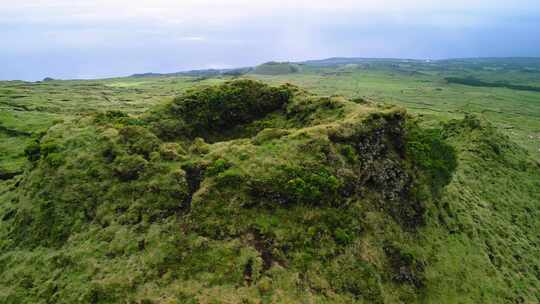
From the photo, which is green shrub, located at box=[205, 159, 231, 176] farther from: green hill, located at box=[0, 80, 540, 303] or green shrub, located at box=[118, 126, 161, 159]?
green shrub, located at box=[118, 126, 161, 159]

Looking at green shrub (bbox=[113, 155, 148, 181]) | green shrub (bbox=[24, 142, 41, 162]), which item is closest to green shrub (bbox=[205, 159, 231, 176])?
green shrub (bbox=[113, 155, 148, 181])

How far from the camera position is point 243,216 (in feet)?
76.8

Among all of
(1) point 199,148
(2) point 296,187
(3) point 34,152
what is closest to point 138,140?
(1) point 199,148

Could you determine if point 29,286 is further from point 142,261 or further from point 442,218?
point 442,218

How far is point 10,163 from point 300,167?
5040 cm

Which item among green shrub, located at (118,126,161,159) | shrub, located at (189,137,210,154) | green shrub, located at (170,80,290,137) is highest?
green shrub, located at (170,80,290,137)

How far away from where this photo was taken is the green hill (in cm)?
2116

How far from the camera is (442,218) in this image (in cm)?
3394

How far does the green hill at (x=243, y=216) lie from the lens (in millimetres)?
21156

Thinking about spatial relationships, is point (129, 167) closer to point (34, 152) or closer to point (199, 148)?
point (199, 148)

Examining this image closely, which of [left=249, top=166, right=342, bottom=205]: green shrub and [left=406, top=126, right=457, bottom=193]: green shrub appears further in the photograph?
[left=406, top=126, right=457, bottom=193]: green shrub

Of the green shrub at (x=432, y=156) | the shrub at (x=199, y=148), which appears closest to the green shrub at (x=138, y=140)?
the shrub at (x=199, y=148)

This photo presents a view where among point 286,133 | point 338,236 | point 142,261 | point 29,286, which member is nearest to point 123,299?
point 142,261

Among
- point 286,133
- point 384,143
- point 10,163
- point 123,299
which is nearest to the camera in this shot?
point 123,299
